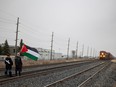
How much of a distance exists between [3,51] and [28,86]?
244 ft

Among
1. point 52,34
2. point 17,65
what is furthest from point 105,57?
point 17,65

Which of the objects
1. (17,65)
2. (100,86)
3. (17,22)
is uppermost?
(17,22)

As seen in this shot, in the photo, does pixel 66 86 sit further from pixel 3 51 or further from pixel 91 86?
pixel 3 51

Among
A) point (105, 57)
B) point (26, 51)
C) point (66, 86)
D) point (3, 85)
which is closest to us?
point (3, 85)

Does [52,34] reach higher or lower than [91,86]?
higher

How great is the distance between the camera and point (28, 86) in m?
12.2

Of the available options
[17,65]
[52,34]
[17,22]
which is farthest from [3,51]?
[17,65]

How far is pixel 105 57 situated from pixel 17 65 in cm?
6237

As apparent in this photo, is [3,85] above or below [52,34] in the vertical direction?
below

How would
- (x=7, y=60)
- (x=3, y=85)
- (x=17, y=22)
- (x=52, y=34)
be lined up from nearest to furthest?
(x=3, y=85), (x=7, y=60), (x=17, y=22), (x=52, y=34)

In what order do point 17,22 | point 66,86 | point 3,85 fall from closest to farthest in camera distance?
point 3,85
point 66,86
point 17,22

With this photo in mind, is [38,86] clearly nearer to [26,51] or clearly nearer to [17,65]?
[17,65]

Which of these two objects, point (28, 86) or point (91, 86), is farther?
point (91, 86)

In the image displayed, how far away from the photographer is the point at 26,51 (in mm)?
34125
